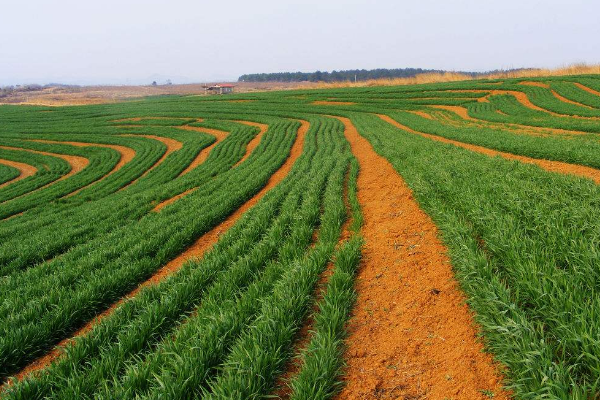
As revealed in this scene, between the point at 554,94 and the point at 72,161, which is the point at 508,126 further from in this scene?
the point at 72,161

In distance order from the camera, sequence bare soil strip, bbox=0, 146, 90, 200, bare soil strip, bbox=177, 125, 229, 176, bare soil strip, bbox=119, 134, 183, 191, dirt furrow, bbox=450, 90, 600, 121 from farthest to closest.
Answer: dirt furrow, bbox=450, 90, 600, 121
bare soil strip, bbox=119, 134, 183, 191
bare soil strip, bbox=0, 146, 90, 200
bare soil strip, bbox=177, 125, 229, 176

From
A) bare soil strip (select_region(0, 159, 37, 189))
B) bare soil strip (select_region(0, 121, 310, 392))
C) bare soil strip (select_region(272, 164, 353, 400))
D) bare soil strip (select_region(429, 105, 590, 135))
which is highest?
bare soil strip (select_region(429, 105, 590, 135))

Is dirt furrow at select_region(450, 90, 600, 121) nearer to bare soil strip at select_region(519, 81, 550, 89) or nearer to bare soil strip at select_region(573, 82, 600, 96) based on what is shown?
bare soil strip at select_region(573, 82, 600, 96)

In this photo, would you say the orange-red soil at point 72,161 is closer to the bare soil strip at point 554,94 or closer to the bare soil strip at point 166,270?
the bare soil strip at point 166,270

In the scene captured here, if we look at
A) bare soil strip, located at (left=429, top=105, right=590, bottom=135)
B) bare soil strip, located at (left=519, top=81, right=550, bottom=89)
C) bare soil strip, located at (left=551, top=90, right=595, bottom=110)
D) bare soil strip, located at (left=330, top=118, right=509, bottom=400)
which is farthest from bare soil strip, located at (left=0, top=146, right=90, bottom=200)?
bare soil strip, located at (left=519, top=81, right=550, bottom=89)

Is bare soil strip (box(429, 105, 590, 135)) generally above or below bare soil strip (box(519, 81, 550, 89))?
below

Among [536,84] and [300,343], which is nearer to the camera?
[300,343]

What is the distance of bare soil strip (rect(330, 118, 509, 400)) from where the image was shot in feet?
11.0

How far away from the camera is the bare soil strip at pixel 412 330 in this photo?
11.0ft

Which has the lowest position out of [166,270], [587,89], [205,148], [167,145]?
[166,270]

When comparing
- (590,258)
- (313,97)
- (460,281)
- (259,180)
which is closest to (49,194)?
(259,180)

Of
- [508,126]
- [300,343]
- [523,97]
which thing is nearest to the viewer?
[300,343]

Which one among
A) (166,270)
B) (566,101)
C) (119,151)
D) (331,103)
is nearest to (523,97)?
(566,101)

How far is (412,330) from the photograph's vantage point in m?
A: 4.23
